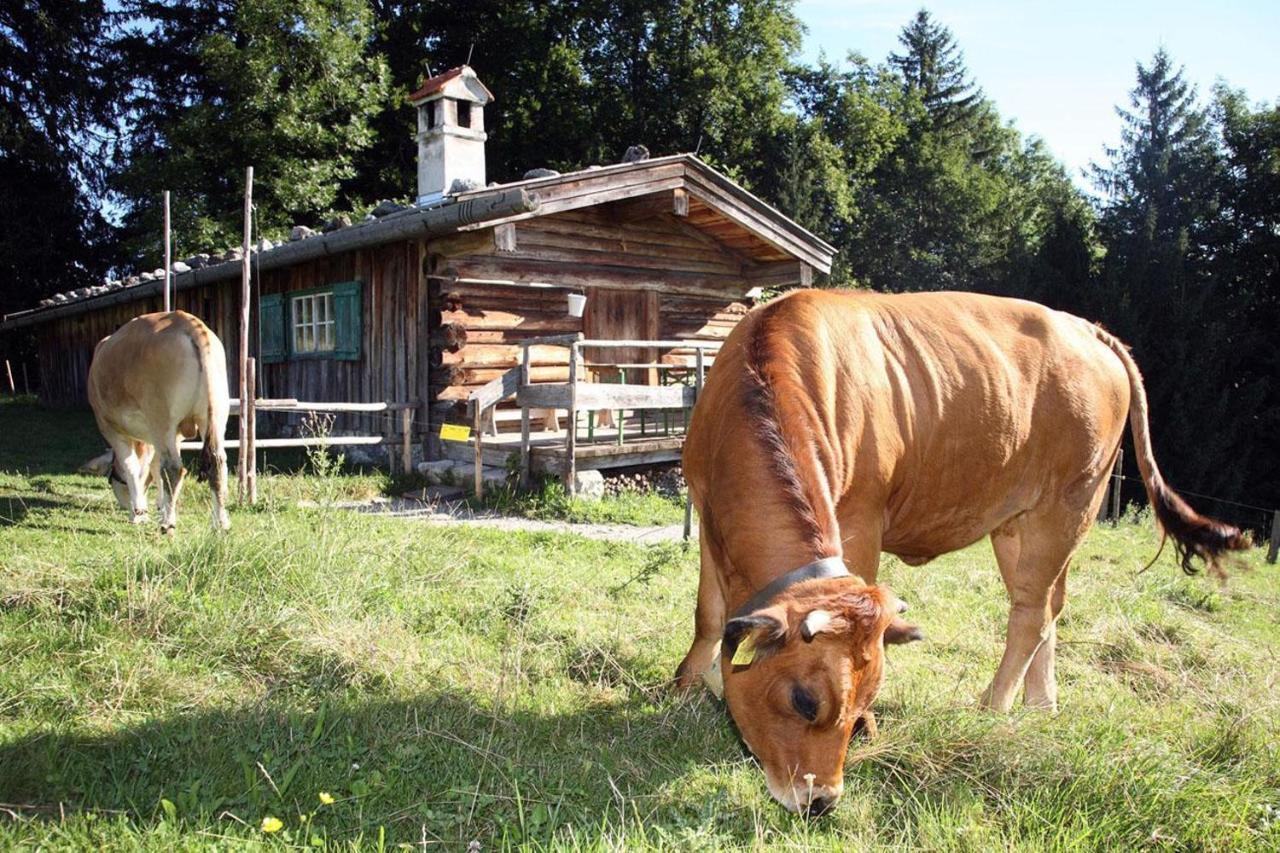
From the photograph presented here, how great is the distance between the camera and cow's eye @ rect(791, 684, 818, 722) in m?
2.52

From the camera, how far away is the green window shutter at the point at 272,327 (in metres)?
14.3

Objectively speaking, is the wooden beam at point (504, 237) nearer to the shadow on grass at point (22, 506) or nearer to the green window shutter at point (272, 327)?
the shadow on grass at point (22, 506)

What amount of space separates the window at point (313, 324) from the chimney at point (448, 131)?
183 cm

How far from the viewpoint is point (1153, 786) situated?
301 cm

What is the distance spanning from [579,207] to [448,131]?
8.99 feet

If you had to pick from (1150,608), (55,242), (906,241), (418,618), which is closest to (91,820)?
(418,618)

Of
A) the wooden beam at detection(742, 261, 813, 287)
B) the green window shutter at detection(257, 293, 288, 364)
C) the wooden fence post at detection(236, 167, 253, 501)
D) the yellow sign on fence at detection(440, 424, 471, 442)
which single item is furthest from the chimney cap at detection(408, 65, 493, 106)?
the yellow sign on fence at detection(440, 424, 471, 442)

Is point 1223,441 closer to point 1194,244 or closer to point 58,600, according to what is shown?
point 1194,244

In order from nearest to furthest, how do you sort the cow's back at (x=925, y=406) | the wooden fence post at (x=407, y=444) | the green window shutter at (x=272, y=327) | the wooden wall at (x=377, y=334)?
the cow's back at (x=925, y=406)
the wooden fence post at (x=407, y=444)
the wooden wall at (x=377, y=334)
the green window shutter at (x=272, y=327)

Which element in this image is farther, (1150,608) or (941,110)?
(941,110)

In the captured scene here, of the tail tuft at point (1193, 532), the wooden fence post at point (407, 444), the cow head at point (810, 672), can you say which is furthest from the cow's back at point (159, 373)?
the tail tuft at point (1193, 532)

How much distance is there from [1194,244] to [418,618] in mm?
27770

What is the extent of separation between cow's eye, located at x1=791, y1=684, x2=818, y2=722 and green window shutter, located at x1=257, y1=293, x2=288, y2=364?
1330 cm

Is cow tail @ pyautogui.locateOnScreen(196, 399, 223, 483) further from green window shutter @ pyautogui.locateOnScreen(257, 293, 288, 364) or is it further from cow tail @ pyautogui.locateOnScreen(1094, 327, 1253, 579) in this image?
green window shutter @ pyautogui.locateOnScreen(257, 293, 288, 364)
